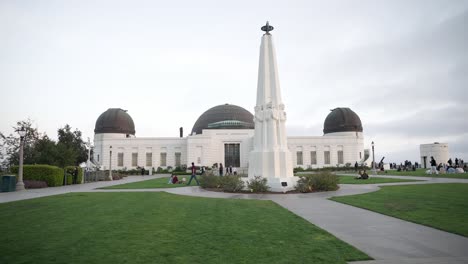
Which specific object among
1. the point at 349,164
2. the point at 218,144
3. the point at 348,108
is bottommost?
the point at 349,164

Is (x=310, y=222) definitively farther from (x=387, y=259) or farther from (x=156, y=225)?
(x=156, y=225)

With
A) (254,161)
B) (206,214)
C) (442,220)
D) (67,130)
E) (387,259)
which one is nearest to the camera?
(387,259)

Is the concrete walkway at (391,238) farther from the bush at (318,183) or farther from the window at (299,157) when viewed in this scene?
the window at (299,157)

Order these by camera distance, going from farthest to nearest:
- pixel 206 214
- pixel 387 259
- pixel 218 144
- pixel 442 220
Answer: pixel 218 144
pixel 206 214
pixel 442 220
pixel 387 259

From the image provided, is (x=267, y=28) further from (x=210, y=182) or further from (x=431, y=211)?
(x=431, y=211)

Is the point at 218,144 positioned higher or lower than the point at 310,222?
higher

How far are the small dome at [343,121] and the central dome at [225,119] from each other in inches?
611

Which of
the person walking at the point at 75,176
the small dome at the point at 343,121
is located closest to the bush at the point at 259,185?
the person walking at the point at 75,176

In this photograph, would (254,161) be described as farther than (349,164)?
No

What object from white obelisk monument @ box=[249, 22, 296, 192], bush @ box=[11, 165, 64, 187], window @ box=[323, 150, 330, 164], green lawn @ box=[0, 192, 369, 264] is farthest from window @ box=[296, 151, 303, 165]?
green lawn @ box=[0, 192, 369, 264]

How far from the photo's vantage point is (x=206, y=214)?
8055 millimetres

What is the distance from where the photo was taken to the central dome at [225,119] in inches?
2086

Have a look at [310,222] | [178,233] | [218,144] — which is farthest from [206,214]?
[218,144]

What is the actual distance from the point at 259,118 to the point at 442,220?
1106 cm
